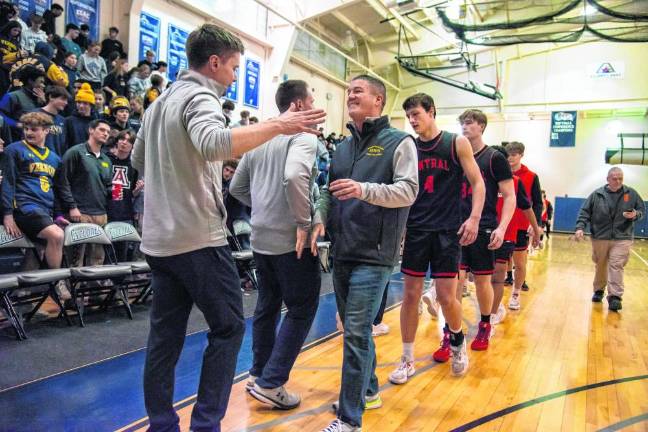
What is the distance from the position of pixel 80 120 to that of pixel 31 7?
142 inches

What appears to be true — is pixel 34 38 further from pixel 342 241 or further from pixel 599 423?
pixel 599 423

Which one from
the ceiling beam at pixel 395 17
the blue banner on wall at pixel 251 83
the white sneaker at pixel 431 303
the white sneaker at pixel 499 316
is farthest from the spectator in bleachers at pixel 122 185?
the ceiling beam at pixel 395 17

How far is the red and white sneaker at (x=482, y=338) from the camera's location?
3.74m

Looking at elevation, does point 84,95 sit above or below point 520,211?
above

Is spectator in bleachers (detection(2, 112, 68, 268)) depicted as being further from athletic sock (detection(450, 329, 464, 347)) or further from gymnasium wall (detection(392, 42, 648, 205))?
gymnasium wall (detection(392, 42, 648, 205))

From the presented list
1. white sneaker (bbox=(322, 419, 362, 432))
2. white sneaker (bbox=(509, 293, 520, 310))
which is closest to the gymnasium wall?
white sneaker (bbox=(509, 293, 520, 310))

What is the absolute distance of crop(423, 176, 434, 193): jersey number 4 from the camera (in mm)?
2945

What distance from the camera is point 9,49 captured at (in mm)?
6258

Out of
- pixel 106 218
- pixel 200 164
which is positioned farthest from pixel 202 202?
pixel 106 218

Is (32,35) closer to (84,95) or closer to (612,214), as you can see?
(84,95)

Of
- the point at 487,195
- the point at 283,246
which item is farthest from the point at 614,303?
the point at 283,246

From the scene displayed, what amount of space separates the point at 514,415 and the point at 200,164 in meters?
2.15

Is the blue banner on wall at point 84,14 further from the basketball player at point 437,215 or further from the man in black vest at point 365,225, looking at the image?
the man in black vest at point 365,225

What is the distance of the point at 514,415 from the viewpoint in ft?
8.42
